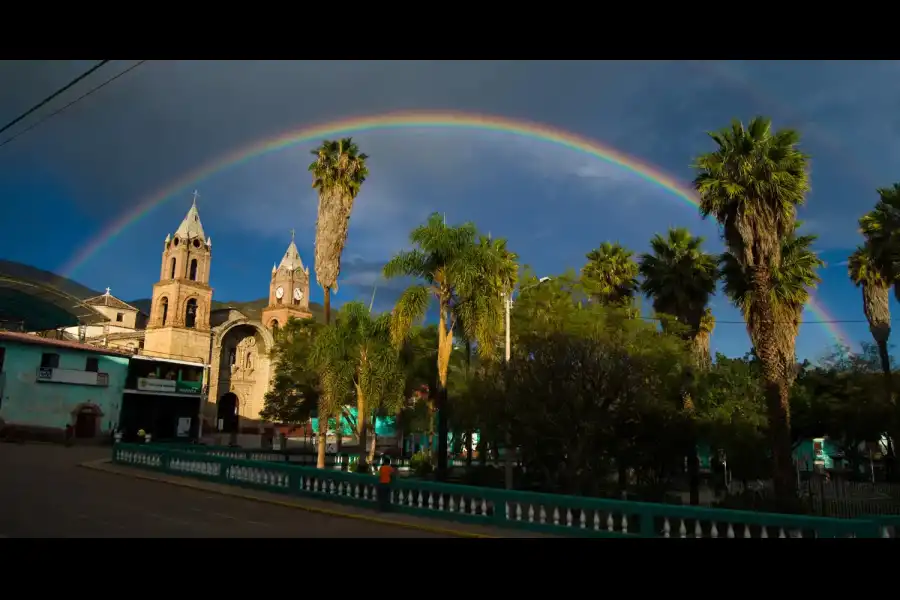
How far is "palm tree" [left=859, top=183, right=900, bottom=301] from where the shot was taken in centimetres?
2691

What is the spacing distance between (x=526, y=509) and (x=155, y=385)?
46.2m

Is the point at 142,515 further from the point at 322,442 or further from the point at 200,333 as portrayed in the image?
the point at 200,333

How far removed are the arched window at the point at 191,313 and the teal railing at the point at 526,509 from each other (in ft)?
175

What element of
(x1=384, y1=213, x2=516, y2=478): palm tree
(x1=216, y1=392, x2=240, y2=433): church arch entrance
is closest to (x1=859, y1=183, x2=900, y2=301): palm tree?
(x1=384, y1=213, x2=516, y2=478): palm tree

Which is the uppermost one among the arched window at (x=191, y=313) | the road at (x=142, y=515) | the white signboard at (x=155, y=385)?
the arched window at (x=191, y=313)

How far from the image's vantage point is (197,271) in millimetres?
74000

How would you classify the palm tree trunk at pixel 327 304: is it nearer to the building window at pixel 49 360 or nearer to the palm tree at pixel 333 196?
the palm tree at pixel 333 196

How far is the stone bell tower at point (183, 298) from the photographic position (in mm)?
68125

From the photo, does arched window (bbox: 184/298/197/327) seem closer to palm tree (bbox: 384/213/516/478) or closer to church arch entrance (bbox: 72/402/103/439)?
church arch entrance (bbox: 72/402/103/439)

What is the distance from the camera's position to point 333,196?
33.1 meters

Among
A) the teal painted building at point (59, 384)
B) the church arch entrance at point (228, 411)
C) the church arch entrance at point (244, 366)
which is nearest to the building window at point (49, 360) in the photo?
the teal painted building at point (59, 384)

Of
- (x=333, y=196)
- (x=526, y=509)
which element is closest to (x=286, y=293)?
(x=333, y=196)

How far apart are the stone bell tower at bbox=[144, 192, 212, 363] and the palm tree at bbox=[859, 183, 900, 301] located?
60914mm
